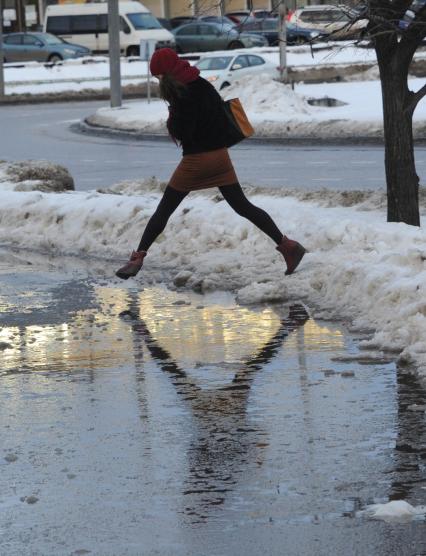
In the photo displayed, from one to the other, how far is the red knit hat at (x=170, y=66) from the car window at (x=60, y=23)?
2252 inches

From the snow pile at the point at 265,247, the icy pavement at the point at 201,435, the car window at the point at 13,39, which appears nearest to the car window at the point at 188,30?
the car window at the point at 13,39

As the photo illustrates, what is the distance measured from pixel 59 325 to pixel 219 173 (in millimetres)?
1726

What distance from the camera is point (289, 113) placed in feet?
108

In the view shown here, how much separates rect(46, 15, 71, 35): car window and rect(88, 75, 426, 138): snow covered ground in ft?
88.1

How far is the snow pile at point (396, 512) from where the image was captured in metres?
5.12

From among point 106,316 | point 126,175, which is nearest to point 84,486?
point 106,316

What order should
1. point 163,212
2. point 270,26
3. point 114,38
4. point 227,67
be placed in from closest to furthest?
point 163,212, point 114,38, point 227,67, point 270,26

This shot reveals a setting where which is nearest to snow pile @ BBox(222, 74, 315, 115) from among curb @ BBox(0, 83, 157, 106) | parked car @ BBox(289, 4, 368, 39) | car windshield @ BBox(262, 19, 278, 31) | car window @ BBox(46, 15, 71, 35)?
parked car @ BBox(289, 4, 368, 39)

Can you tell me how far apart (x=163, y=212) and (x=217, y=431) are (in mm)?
4197

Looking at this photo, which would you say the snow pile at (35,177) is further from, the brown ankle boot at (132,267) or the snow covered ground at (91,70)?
the snow covered ground at (91,70)

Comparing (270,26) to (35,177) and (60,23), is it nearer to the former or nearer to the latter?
(60,23)

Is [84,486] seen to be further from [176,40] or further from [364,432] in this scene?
[176,40]

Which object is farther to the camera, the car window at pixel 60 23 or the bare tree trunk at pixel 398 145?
the car window at pixel 60 23

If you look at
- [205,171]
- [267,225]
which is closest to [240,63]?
[267,225]
